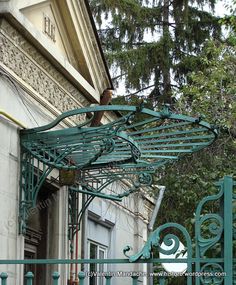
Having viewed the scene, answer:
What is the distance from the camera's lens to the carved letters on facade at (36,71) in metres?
7.94

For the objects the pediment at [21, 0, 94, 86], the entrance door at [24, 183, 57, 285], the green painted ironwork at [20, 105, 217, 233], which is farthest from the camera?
the entrance door at [24, 183, 57, 285]

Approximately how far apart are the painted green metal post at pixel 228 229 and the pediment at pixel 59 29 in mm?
4075

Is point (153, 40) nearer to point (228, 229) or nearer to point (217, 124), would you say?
point (217, 124)

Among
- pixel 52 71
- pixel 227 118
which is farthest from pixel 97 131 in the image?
pixel 227 118

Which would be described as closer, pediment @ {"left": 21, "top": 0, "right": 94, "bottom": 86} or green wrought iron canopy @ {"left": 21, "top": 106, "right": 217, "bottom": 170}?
green wrought iron canopy @ {"left": 21, "top": 106, "right": 217, "bottom": 170}

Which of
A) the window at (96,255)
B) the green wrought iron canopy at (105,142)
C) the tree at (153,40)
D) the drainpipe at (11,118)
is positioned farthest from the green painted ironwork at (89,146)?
the tree at (153,40)

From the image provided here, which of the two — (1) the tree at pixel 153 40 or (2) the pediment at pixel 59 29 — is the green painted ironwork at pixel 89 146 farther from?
(1) the tree at pixel 153 40

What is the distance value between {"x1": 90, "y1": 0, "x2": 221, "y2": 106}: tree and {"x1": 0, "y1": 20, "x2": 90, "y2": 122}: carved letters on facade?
50.0 feet

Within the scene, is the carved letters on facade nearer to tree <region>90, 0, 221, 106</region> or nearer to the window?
the window

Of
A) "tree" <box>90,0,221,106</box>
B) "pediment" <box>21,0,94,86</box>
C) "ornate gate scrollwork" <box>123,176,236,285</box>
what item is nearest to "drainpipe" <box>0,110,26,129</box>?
"pediment" <box>21,0,94,86</box>

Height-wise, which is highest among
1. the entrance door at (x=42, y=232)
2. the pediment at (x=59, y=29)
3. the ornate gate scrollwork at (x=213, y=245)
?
the pediment at (x=59, y=29)

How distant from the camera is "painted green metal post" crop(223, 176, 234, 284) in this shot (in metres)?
5.10

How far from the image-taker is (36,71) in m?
8.85

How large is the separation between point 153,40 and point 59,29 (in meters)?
17.3
